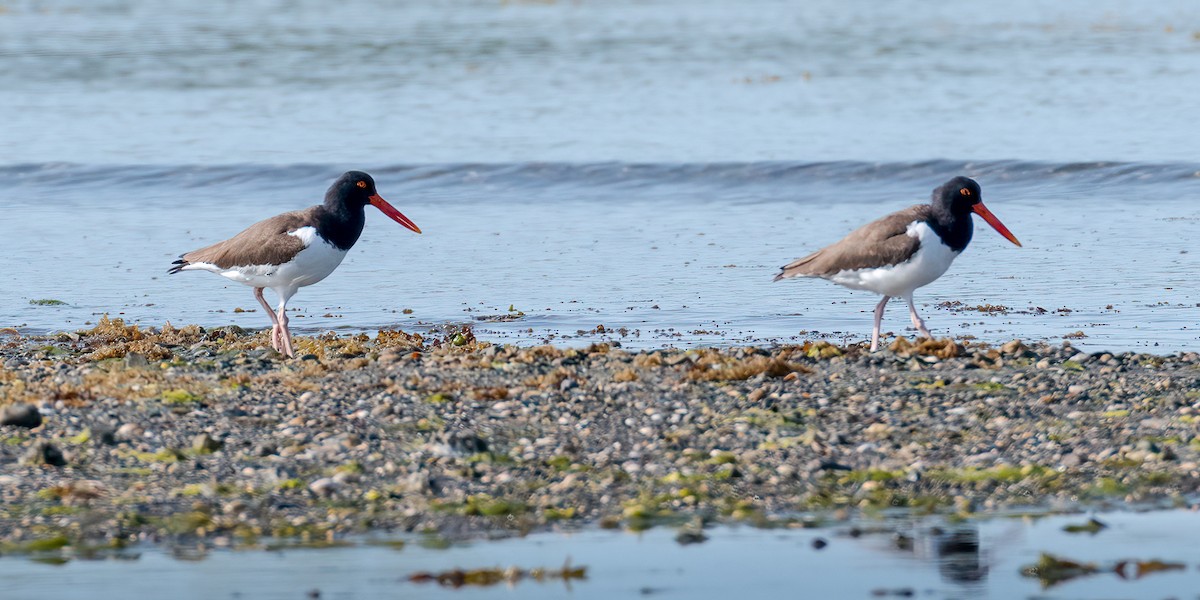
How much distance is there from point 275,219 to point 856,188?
12774mm

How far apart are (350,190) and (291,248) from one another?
79 cm

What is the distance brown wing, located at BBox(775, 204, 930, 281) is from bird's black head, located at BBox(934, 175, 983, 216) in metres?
0.13

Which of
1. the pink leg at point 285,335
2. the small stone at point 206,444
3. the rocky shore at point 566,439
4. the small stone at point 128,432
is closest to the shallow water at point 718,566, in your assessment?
the rocky shore at point 566,439

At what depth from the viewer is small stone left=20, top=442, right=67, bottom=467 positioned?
8.24m

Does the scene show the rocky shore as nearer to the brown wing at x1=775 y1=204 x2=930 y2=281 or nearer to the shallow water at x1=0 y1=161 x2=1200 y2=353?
the brown wing at x1=775 y1=204 x2=930 y2=281

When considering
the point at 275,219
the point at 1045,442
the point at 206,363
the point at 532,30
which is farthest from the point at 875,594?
the point at 532,30

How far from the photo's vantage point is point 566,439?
28.7 ft

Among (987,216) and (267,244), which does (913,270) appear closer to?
(987,216)

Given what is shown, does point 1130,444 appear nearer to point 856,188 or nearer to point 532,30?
point 856,188

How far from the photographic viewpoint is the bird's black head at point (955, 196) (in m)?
11.5

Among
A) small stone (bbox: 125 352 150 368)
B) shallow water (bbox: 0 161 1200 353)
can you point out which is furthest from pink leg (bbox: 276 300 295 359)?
shallow water (bbox: 0 161 1200 353)

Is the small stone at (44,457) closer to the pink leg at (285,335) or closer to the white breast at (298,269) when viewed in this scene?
the pink leg at (285,335)

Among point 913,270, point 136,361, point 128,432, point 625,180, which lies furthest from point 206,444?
point 625,180

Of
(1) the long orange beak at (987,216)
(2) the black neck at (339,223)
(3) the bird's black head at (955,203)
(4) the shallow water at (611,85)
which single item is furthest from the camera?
(4) the shallow water at (611,85)
